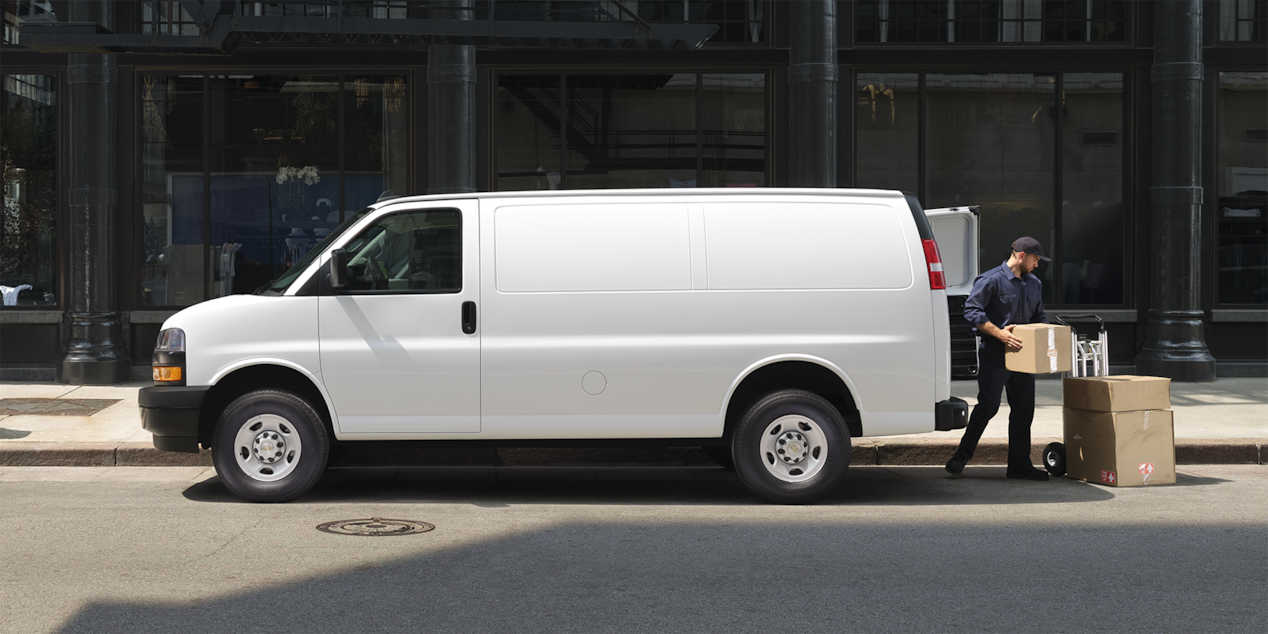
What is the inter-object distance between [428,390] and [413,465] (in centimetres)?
177

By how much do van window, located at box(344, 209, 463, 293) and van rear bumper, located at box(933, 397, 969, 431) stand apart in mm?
3209

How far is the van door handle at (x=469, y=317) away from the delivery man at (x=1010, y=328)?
3.48 metres

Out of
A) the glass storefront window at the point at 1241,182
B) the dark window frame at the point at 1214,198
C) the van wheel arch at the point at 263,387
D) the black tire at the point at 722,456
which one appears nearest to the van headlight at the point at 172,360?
the van wheel arch at the point at 263,387

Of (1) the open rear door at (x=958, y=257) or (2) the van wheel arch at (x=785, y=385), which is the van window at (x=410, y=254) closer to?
(2) the van wheel arch at (x=785, y=385)

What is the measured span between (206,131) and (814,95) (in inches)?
273

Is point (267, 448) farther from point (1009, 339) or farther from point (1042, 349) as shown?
point (1042, 349)

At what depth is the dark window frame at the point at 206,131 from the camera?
44.5 feet

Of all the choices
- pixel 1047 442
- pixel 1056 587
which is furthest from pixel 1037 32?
pixel 1056 587

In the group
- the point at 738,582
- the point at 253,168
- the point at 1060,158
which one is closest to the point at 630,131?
the point at 253,168

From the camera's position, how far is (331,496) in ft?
26.3

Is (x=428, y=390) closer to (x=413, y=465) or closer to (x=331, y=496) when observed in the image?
(x=331, y=496)

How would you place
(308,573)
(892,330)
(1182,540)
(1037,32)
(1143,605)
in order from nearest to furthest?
(1143,605)
(308,573)
(1182,540)
(892,330)
(1037,32)

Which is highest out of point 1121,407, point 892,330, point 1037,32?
point 1037,32

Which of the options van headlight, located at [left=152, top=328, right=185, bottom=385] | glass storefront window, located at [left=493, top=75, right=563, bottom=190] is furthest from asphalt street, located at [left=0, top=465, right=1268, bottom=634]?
glass storefront window, located at [left=493, top=75, right=563, bottom=190]
